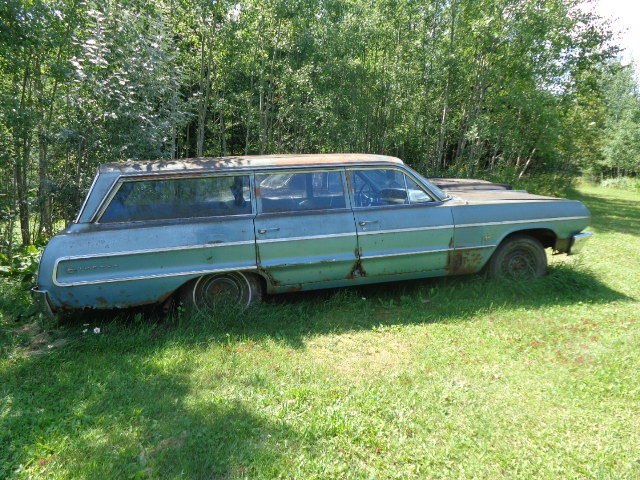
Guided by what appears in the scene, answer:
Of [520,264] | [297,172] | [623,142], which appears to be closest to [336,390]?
[297,172]

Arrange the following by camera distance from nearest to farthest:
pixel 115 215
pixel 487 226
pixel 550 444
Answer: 1. pixel 550 444
2. pixel 115 215
3. pixel 487 226

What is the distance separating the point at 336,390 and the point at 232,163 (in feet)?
8.38

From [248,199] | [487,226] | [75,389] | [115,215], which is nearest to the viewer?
[75,389]

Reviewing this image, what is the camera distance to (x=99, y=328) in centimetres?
401

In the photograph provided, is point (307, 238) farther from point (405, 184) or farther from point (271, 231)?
point (405, 184)

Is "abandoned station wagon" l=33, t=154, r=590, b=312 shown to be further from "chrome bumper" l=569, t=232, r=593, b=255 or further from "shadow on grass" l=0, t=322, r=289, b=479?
"shadow on grass" l=0, t=322, r=289, b=479

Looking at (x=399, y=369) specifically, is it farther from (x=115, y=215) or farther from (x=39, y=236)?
(x=39, y=236)

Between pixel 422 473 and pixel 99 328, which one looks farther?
pixel 99 328

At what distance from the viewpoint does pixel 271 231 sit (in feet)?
13.9

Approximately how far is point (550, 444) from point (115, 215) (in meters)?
3.98

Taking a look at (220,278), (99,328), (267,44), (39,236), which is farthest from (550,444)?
(267,44)

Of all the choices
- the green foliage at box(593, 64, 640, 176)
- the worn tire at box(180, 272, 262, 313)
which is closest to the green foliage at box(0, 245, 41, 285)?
the worn tire at box(180, 272, 262, 313)

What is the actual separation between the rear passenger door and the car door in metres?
0.16

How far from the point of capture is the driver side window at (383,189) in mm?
4621
